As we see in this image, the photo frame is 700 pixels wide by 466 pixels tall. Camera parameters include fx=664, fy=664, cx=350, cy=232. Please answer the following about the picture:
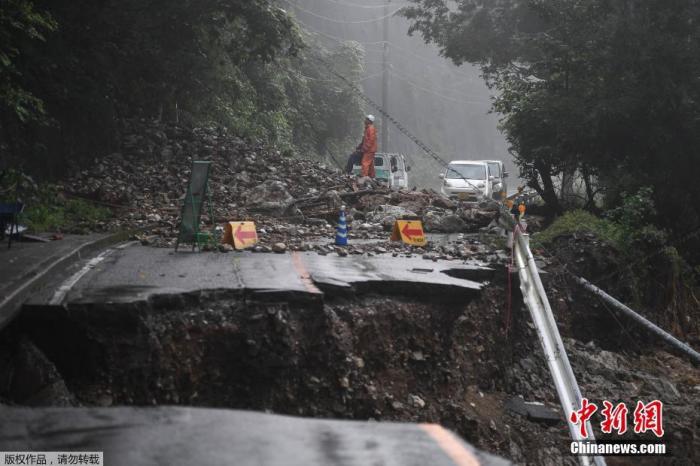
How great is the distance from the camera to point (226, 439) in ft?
6.62

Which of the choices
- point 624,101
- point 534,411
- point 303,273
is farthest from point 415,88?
point 534,411

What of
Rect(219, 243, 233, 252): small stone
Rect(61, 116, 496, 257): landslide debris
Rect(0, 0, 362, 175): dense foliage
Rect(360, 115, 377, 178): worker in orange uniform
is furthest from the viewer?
Rect(360, 115, 377, 178): worker in orange uniform

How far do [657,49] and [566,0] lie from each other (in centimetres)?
347

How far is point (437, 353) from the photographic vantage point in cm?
708

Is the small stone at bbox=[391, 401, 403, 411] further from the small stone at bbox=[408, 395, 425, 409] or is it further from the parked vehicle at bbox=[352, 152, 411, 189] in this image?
the parked vehicle at bbox=[352, 152, 411, 189]

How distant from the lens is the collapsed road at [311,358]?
7.03ft

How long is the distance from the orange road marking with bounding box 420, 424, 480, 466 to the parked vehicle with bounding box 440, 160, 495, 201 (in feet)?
70.3

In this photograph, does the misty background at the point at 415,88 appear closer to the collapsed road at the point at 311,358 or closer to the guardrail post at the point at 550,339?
the collapsed road at the point at 311,358

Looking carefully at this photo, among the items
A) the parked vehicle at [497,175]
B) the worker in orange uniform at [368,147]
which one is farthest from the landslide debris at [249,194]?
the parked vehicle at [497,175]

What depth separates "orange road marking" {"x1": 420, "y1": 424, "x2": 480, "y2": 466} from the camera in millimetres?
1976

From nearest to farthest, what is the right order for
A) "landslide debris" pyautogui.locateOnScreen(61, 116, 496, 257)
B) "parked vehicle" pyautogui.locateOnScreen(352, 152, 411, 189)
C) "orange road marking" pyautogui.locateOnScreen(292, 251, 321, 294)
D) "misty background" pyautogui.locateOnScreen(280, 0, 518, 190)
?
"orange road marking" pyautogui.locateOnScreen(292, 251, 321, 294), "landslide debris" pyautogui.locateOnScreen(61, 116, 496, 257), "parked vehicle" pyautogui.locateOnScreen(352, 152, 411, 189), "misty background" pyautogui.locateOnScreen(280, 0, 518, 190)

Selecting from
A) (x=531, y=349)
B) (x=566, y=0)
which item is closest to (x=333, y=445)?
(x=531, y=349)

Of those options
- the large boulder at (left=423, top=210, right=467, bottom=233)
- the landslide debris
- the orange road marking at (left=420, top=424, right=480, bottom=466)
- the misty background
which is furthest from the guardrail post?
the misty background

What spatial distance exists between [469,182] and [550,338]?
18320 mm
